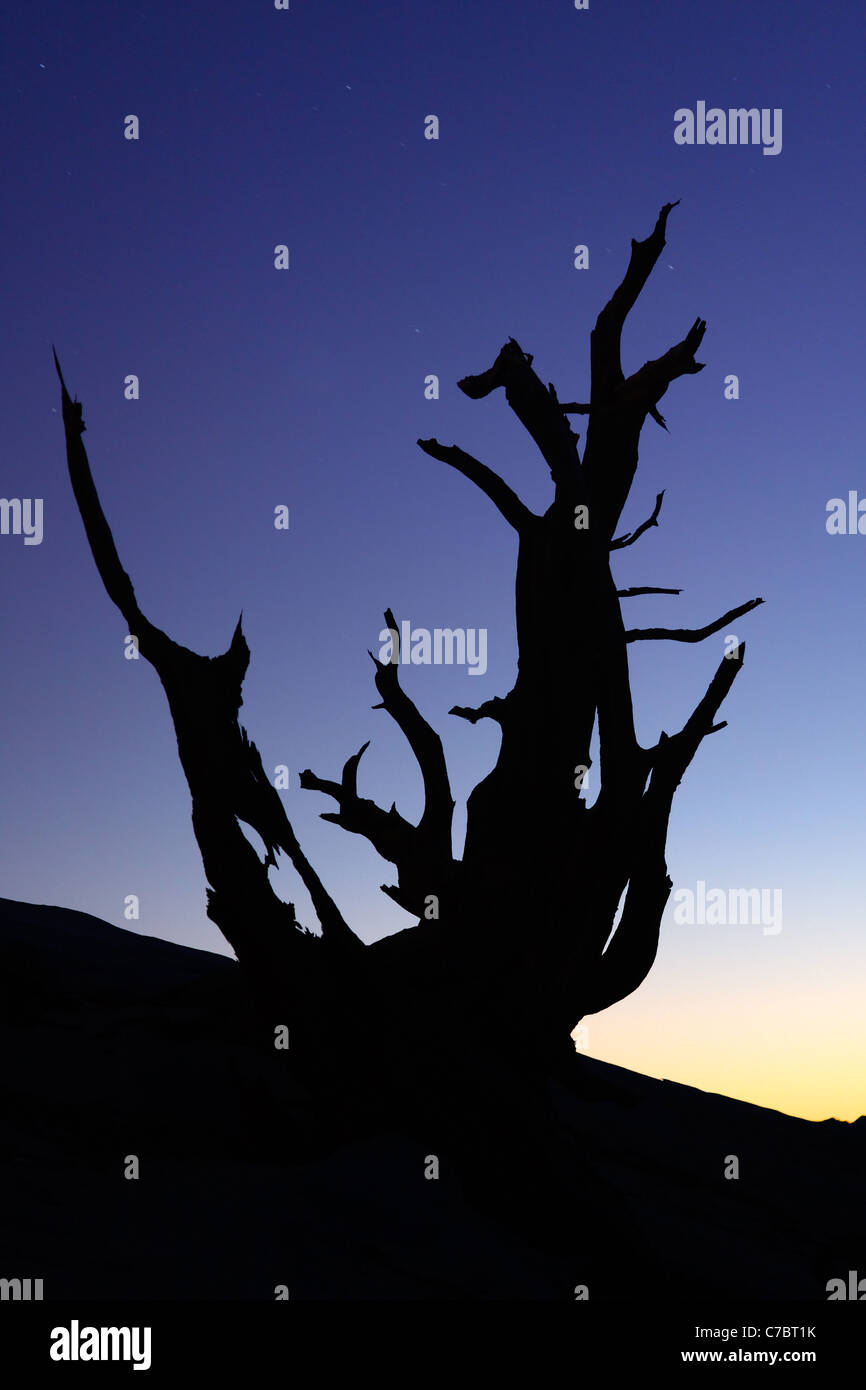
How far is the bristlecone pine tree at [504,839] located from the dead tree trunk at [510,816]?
0.02 metres

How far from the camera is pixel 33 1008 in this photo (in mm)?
8922

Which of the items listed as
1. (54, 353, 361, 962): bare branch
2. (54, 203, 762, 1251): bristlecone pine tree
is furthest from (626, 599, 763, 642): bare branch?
(54, 353, 361, 962): bare branch

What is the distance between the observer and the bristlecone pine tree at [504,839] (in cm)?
748

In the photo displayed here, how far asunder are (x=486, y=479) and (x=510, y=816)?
105 inches

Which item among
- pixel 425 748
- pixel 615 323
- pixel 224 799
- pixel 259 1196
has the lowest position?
pixel 259 1196

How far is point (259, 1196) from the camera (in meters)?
6.19

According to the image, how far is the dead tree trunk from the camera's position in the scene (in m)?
7.54

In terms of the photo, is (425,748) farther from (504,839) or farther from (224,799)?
(224,799)

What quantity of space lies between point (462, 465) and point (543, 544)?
0.92 metres

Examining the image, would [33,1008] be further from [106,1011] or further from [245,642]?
[245,642]

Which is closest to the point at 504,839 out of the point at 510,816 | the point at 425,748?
the point at 510,816

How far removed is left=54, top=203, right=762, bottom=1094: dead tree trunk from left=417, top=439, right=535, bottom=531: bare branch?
0.05ft

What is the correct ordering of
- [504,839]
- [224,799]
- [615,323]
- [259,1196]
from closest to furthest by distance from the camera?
[259,1196] → [224,799] → [504,839] → [615,323]
